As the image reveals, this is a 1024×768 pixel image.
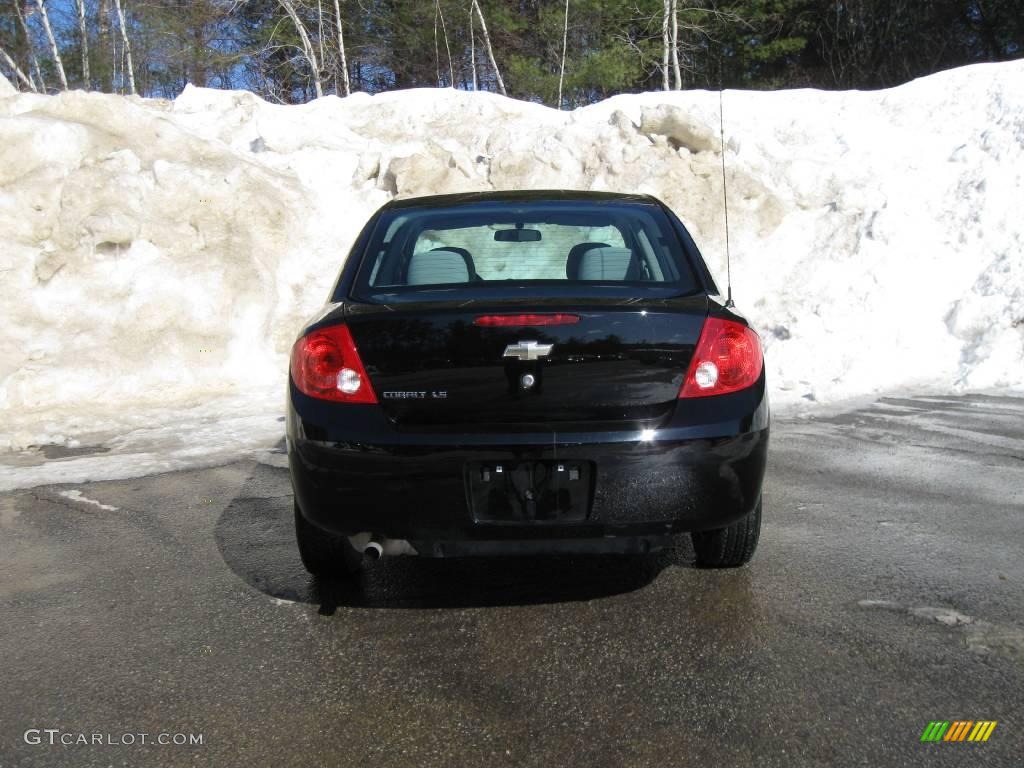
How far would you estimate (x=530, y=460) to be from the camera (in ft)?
9.41

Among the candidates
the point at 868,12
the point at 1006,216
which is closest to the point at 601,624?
the point at 1006,216

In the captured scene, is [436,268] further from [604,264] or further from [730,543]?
[730,543]

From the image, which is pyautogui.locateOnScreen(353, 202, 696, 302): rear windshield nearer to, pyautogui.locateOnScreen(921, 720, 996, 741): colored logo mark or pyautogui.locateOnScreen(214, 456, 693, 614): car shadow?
pyautogui.locateOnScreen(214, 456, 693, 614): car shadow

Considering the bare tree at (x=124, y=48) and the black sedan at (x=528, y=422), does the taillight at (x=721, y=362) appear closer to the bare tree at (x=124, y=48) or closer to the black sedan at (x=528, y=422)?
the black sedan at (x=528, y=422)

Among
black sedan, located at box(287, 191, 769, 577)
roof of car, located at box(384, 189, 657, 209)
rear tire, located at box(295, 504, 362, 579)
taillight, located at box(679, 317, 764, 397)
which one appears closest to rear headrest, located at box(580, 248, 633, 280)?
roof of car, located at box(384, 189, 657, 209)

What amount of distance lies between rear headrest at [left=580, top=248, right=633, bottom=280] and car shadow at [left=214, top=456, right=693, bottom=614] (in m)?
1.20

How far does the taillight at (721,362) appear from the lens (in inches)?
116

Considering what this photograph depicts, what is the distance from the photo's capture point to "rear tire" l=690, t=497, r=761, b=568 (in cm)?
352

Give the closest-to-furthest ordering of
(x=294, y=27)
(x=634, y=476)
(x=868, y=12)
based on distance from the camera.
Result: (x=634, y=476)
(x=868, y=12)
(x=294, y=27)

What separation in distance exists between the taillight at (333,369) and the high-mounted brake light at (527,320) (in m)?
0.42

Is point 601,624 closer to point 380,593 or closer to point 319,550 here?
point 380,593

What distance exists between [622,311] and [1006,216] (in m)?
9.90

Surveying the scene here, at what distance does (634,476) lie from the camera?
2.87 meters

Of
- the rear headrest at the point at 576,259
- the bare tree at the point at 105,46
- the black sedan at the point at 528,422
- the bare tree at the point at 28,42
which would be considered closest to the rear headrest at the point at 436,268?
the rear headrest at the point at 576,259
